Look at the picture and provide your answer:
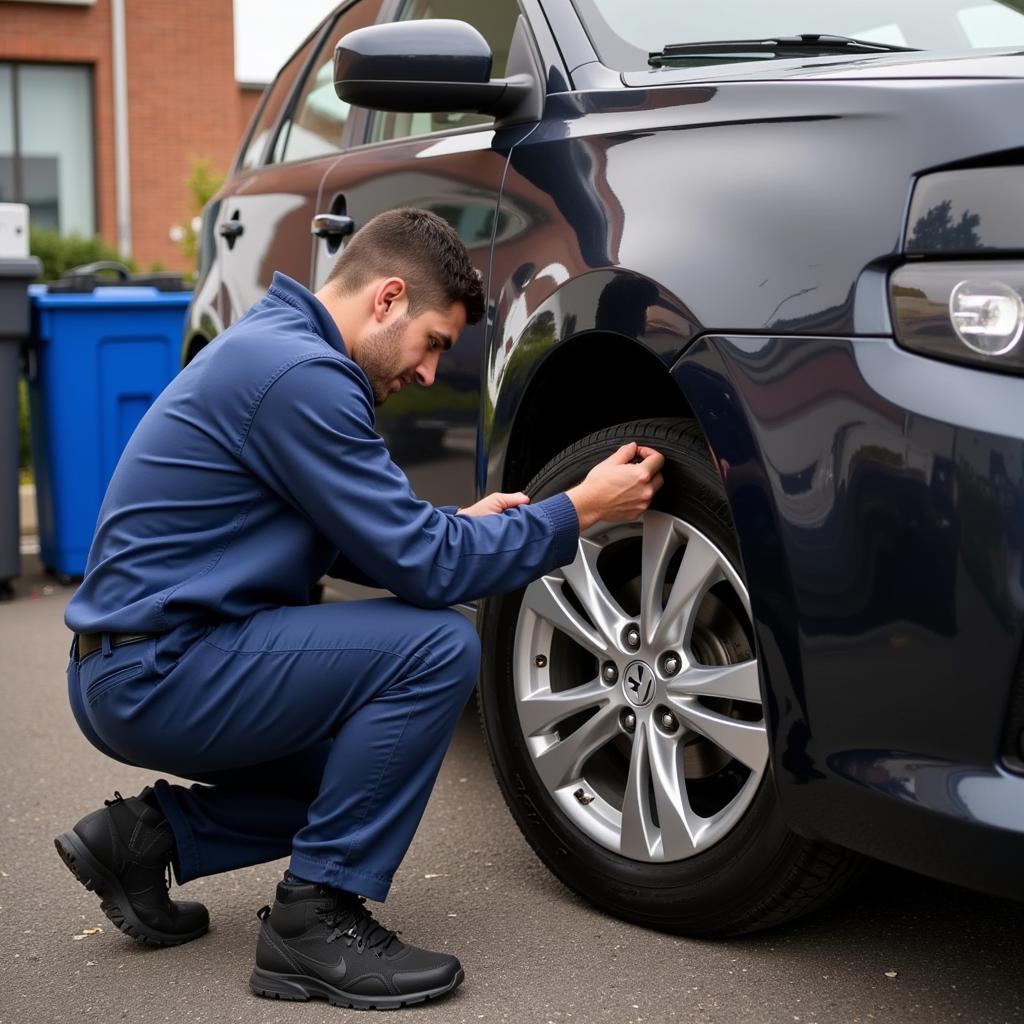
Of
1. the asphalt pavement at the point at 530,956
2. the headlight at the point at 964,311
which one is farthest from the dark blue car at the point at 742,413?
the asphalt pavement at the point at 530,956

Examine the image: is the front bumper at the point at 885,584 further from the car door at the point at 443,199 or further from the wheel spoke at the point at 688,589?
the car door at the point at 443,199

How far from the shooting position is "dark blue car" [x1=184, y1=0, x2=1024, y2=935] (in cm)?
193

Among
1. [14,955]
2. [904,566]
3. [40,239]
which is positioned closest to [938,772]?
[904,566]

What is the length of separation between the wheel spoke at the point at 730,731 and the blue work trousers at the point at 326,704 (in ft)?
1.16

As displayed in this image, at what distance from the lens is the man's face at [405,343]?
2.58 meters

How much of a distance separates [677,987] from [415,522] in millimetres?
836

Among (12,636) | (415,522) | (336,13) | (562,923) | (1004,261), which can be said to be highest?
(336,13)

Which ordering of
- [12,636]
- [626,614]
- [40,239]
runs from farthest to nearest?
[40,239], [12,636], [626,614]

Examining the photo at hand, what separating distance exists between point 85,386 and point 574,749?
4515 millimetres

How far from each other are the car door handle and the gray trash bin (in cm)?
317

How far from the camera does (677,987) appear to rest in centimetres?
242

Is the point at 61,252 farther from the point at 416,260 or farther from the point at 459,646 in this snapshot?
the point at 459,646

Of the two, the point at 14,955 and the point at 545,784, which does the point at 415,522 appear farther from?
the point at 14,955

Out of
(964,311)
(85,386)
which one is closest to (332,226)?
(964,311)
